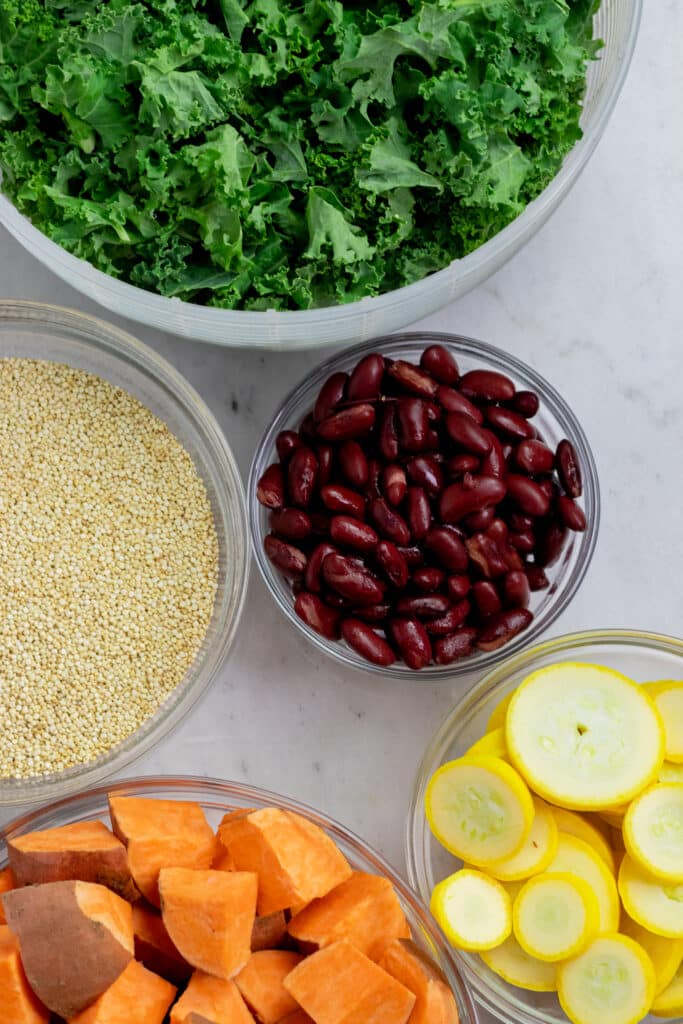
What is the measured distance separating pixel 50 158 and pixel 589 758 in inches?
43.5

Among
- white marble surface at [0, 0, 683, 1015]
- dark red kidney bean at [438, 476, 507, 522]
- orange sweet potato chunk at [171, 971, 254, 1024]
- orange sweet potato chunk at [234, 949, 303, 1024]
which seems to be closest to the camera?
orange sweet potato chunk at [171, 971, 254, 1024]

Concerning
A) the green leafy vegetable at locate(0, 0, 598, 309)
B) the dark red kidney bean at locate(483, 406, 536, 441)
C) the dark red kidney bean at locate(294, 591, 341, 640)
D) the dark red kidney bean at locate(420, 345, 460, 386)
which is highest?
the green leafy vegetable at locate(0, 0, 598, 309)

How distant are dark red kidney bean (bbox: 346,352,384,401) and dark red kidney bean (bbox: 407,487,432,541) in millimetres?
163

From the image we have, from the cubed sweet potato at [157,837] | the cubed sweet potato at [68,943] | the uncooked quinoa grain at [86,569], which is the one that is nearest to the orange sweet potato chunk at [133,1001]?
the cubed sweet potato at [68,943]

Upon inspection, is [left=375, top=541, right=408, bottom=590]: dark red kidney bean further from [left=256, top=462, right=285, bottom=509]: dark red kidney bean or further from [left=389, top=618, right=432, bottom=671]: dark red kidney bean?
[left=256, top=462, right=285, bottom=509]: dark red kidney bean

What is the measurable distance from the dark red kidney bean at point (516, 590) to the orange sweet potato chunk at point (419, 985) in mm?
500

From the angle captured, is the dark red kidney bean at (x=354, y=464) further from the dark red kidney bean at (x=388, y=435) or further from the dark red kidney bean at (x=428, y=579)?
the dark red kidney bean at (x=428, y=579)

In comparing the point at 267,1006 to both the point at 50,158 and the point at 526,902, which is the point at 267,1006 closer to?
the point at 526,902

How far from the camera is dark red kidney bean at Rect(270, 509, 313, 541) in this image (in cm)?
165

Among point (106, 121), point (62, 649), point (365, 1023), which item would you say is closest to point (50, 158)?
point (106, 121)

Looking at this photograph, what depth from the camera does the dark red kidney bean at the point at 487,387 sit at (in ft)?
5.55

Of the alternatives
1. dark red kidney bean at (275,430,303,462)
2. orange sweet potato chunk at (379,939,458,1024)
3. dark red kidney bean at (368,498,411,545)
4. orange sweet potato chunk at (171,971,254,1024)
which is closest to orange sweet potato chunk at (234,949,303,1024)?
orange sweet potato chunk at (171,971,254,1024)

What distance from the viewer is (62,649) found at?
67.8 inches

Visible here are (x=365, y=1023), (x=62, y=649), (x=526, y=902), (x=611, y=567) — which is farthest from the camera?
(x=611, y=567)
